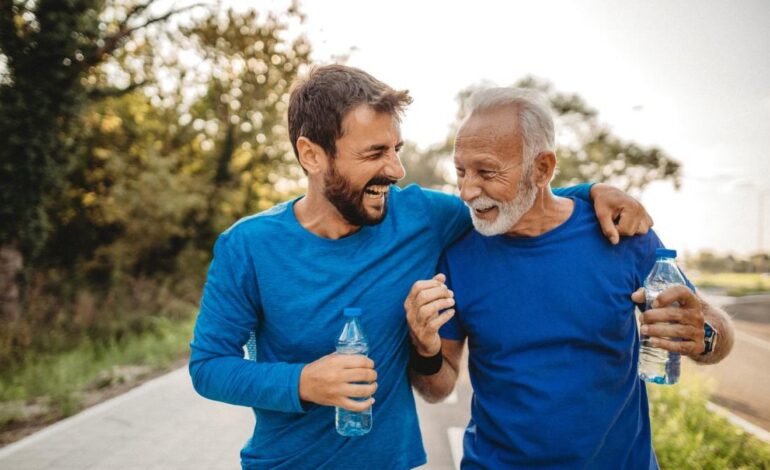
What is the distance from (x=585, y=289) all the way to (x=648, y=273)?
1.08ft

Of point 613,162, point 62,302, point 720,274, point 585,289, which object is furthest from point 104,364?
point 720,274

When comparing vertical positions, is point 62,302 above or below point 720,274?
above

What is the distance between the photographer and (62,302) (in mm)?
13023

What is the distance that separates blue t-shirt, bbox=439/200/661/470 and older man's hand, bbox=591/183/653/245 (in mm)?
53

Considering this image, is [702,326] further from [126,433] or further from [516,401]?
[126,433]

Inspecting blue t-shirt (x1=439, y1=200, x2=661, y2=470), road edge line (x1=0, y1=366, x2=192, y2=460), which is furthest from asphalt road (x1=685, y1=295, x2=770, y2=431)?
road edge line (x1=0, y1=366, x2=192, y2=460)

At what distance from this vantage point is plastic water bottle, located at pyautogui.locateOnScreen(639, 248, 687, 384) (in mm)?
1987

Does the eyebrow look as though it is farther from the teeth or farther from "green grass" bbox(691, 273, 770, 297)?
"green grass" bbox(691, 273, 770, 297)

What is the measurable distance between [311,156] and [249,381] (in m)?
1.00

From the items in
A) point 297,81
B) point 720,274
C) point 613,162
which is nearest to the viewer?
point 297,81

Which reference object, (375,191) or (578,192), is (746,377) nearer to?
(578,192)

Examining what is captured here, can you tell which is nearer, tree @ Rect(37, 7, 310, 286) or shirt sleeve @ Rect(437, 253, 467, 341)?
shirt sleeve @ Rect(437, 253, 467, 341)

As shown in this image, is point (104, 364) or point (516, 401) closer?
point (516, 401)

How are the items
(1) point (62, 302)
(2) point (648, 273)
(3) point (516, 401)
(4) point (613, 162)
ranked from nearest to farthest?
(3) point (516, 401)
(2) point (648, 273)
(1) point (62, 302)
(4) point (613, 162)
